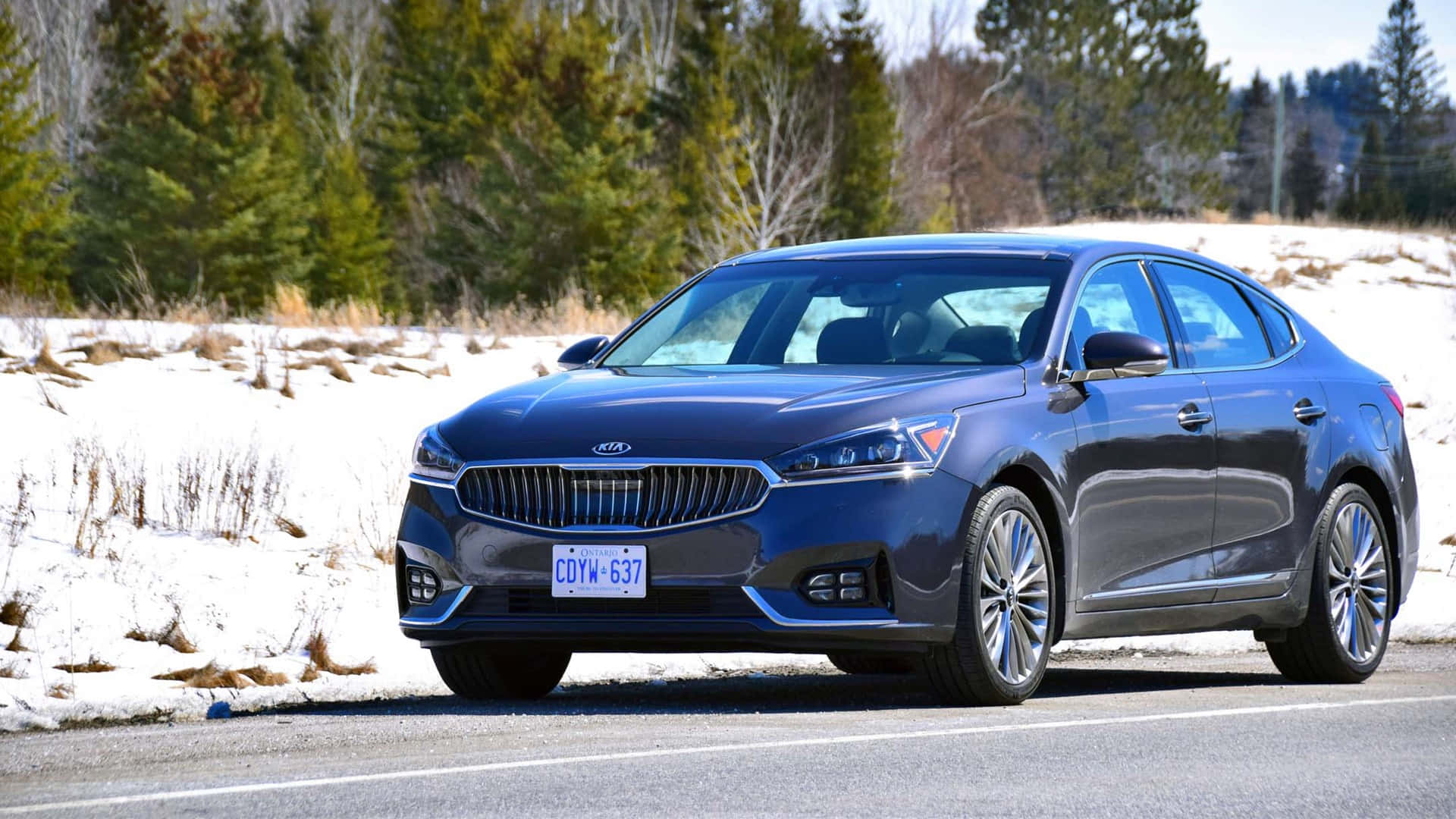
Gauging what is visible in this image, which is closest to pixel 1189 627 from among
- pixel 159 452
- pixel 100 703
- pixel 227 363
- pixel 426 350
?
pixel 100 703

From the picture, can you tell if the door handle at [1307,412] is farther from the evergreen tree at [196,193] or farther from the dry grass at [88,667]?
the evergreen tree at [196,193]

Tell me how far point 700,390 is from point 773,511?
28.8 inches

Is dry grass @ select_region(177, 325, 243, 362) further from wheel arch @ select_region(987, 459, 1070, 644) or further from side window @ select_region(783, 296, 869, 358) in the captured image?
wheel arch @ select_region(987, 459, 1070, 644)

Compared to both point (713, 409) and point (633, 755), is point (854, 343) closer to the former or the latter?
point (713, 409)

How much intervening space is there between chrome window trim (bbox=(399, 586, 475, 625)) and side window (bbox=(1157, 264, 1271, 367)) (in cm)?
319

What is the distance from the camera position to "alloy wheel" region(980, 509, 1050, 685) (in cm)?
712

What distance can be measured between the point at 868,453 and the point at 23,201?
48.5 meters

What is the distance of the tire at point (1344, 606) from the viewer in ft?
29.5

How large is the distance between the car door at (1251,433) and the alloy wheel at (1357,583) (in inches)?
12.7

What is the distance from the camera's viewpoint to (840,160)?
187 feet

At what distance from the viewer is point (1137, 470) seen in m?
7.94

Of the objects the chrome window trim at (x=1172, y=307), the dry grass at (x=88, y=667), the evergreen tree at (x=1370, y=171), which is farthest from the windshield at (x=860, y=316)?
the evergreen tree at (x=1370, y=171)

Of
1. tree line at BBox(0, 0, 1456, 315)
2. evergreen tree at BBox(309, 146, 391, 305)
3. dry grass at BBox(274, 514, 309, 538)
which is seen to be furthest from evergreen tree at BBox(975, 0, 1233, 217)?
dry grass at BBox(274, 514, 309, 538)

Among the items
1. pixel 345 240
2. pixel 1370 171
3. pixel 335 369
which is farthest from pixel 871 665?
pixel 1370 171
